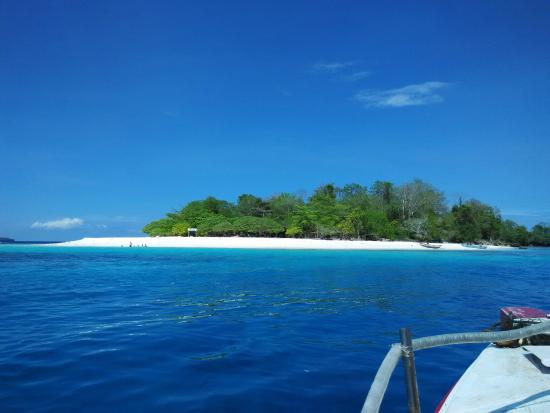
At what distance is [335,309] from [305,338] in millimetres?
3771

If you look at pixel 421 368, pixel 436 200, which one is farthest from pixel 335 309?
pixel 436 200

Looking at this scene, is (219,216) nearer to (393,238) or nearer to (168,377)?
(393,238)

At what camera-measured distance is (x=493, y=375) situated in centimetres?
514

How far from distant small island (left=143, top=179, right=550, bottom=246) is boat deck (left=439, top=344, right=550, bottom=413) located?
7041 cm

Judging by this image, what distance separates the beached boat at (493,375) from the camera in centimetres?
291

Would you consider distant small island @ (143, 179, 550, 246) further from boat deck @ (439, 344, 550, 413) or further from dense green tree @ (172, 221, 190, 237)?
boat deck @ (439, 344, 550, 413)

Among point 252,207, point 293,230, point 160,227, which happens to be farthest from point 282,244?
point 160,227

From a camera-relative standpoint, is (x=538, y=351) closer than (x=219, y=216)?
Yes

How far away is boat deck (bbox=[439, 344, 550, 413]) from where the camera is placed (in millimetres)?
4113

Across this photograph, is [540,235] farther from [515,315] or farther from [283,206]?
[515,315]

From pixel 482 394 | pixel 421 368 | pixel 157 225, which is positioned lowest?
pixel 421 368

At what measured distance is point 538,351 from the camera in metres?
6.05

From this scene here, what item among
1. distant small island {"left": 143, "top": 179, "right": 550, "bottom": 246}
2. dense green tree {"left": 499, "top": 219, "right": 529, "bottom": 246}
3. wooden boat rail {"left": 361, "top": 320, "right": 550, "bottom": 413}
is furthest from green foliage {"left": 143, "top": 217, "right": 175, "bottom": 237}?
wooden boat rail {"left": 361, "top": 320, "right": 550, "bottom": 413}

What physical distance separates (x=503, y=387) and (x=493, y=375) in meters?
0.50
